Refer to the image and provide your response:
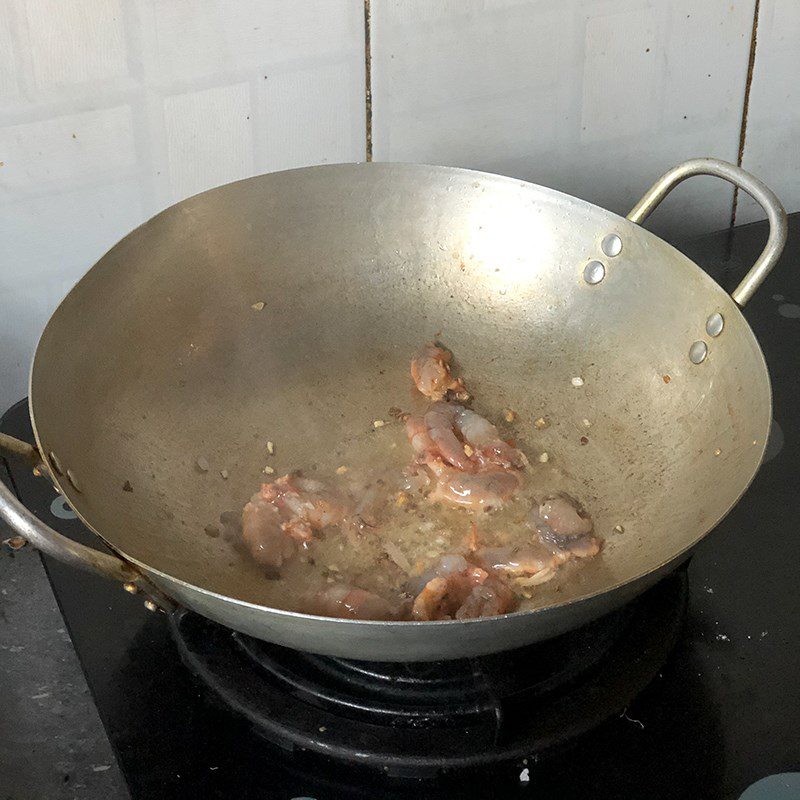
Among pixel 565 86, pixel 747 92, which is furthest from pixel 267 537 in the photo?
pixel 747 92

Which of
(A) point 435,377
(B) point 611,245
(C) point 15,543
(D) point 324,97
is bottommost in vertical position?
(C) point 15,543

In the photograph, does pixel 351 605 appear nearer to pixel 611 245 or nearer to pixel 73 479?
pixel 73 479

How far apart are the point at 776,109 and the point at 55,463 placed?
87cm

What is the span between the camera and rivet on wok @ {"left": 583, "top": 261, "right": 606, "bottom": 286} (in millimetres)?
999

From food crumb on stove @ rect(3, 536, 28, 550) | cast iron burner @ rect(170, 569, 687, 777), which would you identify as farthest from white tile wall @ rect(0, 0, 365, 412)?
cast iron burner @ rect(170, 569, 687, 777)

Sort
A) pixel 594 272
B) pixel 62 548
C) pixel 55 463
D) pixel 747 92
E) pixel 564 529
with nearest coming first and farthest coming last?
pixel 62 548
pixel 55 463
pixel 564 529
pixel 594 272
pixel 747 92

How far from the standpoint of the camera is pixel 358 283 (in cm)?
105

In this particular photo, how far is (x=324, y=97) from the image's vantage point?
40.1 inches

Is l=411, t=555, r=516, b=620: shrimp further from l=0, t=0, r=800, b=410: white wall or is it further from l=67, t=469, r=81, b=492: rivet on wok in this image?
l=0, t=0, r=800, b=410: white wall

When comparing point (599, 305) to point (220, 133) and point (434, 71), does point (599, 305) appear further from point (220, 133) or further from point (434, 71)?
point (220, 133)

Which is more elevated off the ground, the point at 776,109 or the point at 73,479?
the point at 776,109

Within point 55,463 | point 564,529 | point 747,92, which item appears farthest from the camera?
point 747,92

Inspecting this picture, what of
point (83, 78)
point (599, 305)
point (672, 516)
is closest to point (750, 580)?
point (672, 516)

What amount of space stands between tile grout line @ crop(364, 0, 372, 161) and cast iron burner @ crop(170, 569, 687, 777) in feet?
1.64
